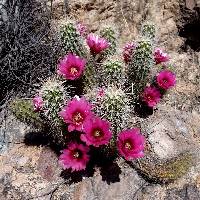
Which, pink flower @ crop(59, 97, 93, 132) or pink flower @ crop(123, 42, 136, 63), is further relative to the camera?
pink flower @ crop(123, 42, 136, 63)

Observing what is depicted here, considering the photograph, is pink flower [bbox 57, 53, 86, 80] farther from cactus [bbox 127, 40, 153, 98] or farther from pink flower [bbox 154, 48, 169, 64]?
pink flower [bbox 154, 48, 169, 64]

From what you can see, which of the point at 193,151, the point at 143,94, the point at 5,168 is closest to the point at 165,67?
the point at 143,94

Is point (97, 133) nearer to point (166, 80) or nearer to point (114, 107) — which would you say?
point (114, 107)

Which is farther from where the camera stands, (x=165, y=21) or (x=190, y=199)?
(x=165, y=21)

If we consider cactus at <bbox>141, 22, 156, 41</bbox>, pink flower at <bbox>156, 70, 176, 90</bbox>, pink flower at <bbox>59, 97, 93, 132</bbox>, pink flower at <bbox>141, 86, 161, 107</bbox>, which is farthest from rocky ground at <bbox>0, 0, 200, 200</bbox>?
cactus at <bbox>141, 22, 156, 41</bbox>

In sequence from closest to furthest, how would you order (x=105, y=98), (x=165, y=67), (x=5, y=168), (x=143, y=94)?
(x=105, y=98)
(x=5, y=168)
(x=143, y=94)
(x=165, y=67)

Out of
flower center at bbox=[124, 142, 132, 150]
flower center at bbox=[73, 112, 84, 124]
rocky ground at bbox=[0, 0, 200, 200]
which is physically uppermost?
flower center at bbox=[73, 112, 84, 124]

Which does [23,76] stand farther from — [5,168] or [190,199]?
[190,199]

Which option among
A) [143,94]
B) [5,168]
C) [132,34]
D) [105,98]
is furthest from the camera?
[132,34]
